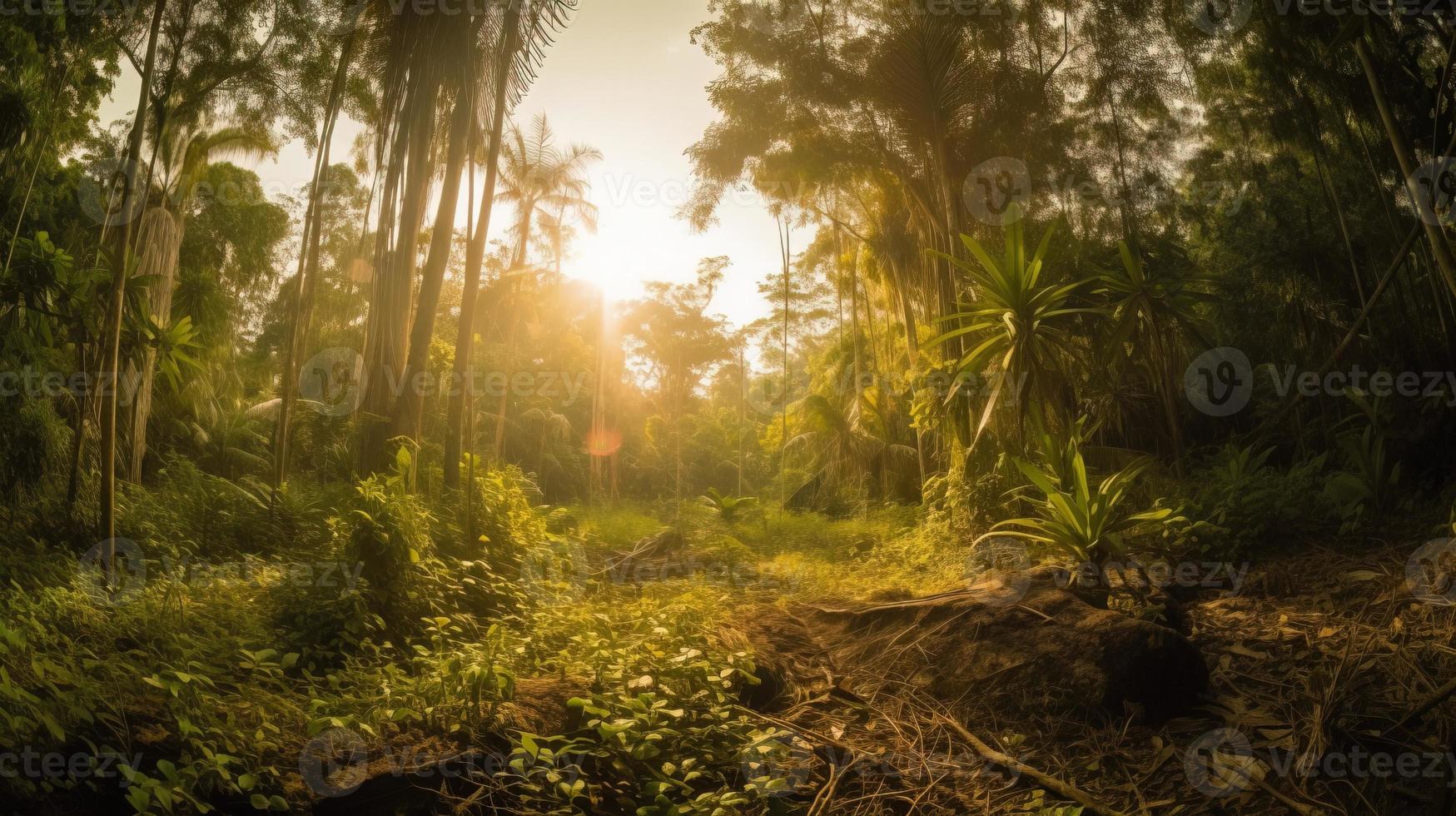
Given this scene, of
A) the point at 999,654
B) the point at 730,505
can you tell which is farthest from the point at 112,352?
the point at 730,505

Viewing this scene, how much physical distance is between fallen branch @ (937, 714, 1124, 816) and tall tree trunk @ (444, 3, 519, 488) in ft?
14.5

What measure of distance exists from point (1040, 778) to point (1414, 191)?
153 inches

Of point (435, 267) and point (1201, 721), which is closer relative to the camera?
point (1201, 721)

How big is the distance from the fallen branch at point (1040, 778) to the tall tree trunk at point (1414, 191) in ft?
9.96

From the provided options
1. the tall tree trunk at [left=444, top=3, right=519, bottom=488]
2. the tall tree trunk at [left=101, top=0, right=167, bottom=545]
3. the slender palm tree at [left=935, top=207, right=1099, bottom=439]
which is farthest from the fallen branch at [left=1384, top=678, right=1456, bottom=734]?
the tall tree trunk at [left=101, top=0, right=167, bottom=545]

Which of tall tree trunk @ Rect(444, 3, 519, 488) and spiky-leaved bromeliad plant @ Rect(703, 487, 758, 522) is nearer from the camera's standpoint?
tall tree trunk @ Rect(444, 3, 519, 488)

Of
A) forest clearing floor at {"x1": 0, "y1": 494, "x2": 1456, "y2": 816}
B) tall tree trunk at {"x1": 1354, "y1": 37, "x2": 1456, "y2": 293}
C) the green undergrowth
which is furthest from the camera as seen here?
tall tree trunk at {"x1": 1354, "y1": 37, "x2": 1456, "y2": 293}

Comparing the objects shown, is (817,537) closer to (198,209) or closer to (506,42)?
(506,42)

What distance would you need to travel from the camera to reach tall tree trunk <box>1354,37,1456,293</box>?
3.07 meters

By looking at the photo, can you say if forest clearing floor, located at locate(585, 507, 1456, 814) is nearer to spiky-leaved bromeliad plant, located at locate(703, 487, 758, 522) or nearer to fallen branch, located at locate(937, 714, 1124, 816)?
fallen branch, located at locate(937, 714, 1124, 816)

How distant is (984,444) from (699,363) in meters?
21.8

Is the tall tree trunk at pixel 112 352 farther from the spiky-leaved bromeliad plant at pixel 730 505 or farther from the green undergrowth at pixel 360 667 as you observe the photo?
the spiky-leaved bromeliad plant at pixel 730 505

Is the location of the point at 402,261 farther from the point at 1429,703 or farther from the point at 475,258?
the point at 1429,703

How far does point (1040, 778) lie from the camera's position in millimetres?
2311
